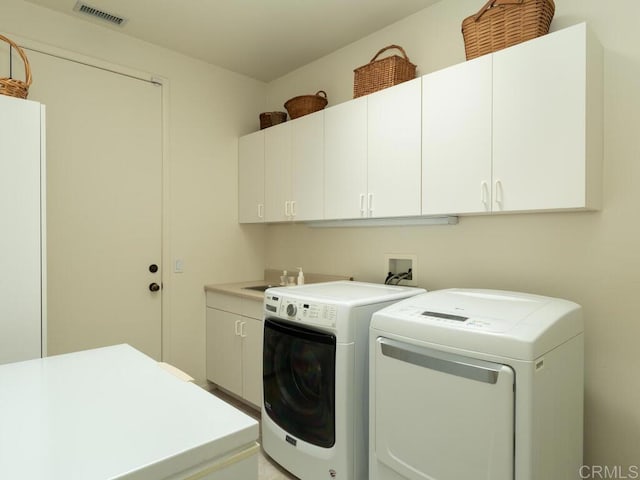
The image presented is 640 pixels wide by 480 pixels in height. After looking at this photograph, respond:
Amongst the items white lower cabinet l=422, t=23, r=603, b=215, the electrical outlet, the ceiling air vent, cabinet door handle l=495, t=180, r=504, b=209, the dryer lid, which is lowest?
the dryer lid

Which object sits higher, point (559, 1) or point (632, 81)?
point (559, 1)

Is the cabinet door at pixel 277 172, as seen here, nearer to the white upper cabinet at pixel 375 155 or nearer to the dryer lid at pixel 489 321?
the white upper cabinet at pixel 375 155

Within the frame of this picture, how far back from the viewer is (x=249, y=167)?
10.8 ft

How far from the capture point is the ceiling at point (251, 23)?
7.73 feet

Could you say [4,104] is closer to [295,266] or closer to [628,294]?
[295,266]

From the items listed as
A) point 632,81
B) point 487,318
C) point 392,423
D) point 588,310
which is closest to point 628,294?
point 588,310

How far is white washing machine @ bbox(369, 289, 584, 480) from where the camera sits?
125 centimetres

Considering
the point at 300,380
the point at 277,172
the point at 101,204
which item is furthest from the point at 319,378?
the point at 101,204

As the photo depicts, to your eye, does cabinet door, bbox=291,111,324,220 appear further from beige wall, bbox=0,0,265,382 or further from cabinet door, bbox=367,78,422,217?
beige wall, bbox=0,0,265,382

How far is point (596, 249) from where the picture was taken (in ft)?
5.80

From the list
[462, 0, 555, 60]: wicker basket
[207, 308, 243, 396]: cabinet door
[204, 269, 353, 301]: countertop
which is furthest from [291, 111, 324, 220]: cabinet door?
[462, 0, 555, 60]: wicker basket

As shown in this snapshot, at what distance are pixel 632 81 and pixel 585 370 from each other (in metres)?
1.32

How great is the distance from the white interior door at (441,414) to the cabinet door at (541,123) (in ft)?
2.64

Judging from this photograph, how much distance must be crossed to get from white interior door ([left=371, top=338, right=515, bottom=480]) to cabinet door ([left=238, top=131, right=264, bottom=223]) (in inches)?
74.4
